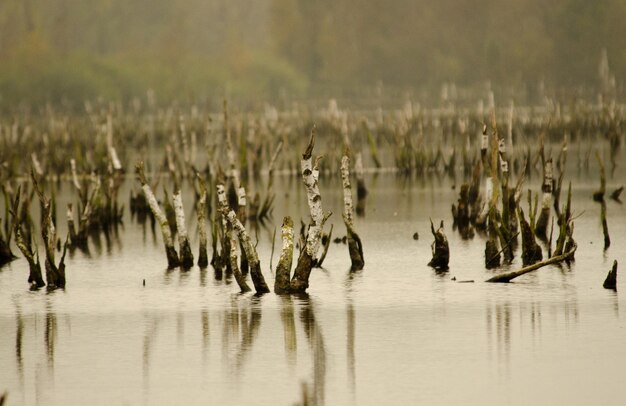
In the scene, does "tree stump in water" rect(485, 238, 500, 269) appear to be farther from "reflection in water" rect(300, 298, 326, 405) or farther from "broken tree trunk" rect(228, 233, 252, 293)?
"broken tree trunk" rect(228, 233, 252, 293)

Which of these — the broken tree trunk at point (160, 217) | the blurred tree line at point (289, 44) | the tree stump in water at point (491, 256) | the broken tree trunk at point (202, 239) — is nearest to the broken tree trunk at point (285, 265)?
the broken tree trunk at point (202, 239)

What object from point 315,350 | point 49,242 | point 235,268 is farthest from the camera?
point 49,242

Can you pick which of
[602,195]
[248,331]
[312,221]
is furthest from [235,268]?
[602,195]

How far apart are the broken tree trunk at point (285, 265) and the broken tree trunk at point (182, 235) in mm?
1505

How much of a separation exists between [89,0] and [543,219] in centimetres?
7990

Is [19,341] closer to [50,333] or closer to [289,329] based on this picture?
[50,333]

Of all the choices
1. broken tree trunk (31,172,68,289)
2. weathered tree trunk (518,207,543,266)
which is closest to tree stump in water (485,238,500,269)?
weathered tree trunk (518,207,543,266)

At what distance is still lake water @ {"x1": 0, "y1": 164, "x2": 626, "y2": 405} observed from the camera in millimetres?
7371

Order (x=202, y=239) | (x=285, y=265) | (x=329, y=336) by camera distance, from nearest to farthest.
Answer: (x=329, y=336) < (x=285, y=265) < (x=202, y=239)

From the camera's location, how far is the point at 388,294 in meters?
10.5

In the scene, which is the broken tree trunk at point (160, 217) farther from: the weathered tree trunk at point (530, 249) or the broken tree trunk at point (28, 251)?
the weathered tree trunk at point (530, 249)

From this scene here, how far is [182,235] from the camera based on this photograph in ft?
38.9

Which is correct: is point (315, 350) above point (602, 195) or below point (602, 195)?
below

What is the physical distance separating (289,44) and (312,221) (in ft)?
247
